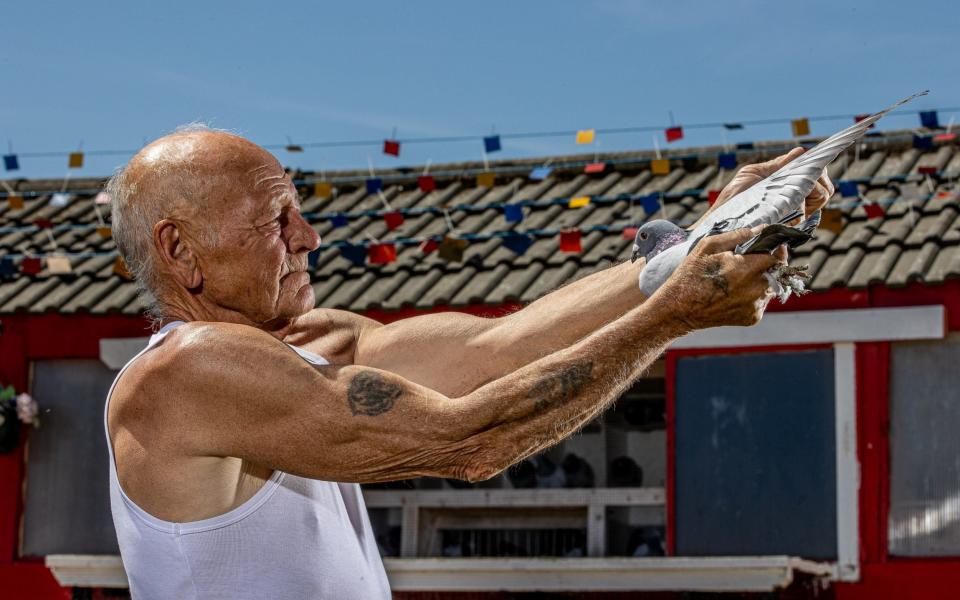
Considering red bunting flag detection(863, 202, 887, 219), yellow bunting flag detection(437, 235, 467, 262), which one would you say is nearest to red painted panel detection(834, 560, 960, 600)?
red bunting flag detection(863, 202, 887, 219)

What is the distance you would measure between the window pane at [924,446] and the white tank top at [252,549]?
5893 millimetres

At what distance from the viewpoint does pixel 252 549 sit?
7.88 feet

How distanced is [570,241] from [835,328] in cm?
152

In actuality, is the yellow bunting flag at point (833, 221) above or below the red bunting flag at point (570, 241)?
above

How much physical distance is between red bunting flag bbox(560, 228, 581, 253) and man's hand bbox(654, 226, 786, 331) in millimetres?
5981

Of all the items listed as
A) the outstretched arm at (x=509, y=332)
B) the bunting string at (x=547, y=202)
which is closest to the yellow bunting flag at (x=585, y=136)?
the bunting string at (x=547, y=202)

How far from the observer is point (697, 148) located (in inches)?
400

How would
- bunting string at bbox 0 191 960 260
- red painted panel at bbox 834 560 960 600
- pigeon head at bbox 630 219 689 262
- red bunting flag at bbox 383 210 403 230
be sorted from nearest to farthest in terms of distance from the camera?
pigeon head at bbox 630 219 689 262
red painted panel at bbox 834 560 960 600
bunting string at bbox 0 191 960 260
red bunting flag at bbox 383 210 403 230

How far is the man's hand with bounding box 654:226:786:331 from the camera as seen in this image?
2246 millimetres

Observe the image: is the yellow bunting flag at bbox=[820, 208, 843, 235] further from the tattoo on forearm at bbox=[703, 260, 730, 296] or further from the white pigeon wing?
the tattoo on forearm at bbox=[703, 260, 730, 296]

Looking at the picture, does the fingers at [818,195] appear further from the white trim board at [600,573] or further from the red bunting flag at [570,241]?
the red bunting flag at [570,241]

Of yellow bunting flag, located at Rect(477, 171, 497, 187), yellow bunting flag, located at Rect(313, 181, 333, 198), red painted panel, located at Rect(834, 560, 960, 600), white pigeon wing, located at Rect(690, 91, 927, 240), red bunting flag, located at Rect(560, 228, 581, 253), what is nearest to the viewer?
white pigeon wing, located at Rect(690, 91, 927, 240)

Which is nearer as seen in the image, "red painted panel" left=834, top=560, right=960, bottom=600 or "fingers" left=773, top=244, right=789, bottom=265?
"fingers" left=773, top=244, right=789, bottom=265

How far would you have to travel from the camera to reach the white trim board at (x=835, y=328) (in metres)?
7.81
